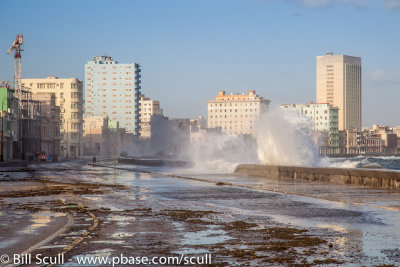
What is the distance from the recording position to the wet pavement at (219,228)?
9.86 m

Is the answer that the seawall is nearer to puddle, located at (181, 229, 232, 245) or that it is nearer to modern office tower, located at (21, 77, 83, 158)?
puddle, located at (181, 229, 232, 245)

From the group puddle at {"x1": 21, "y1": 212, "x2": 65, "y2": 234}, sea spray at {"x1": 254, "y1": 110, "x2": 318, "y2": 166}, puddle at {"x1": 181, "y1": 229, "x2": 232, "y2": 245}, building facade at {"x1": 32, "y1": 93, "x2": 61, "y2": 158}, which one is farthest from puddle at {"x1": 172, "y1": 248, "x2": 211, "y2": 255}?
building facade at {"x1": 32, "y1": 93, "x2": 61, "y2": 158}

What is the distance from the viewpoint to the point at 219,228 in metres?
13.3

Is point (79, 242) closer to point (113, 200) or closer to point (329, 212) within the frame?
point (329, 212)

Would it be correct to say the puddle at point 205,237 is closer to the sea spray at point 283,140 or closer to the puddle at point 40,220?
the puddle at point 40,220

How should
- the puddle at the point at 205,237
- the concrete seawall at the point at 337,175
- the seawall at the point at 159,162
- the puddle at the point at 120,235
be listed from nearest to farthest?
1. the puddle at the point at 205,237
2. the puddle at the point at 120,235
3. the concrete seawall at the point at 337,175
4. the seawall at the point at 159,162

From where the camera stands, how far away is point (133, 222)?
14.4m

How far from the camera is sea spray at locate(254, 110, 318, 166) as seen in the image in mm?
64062

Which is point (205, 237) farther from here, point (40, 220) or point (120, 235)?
point (40, 220)

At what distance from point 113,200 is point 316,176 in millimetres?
16877

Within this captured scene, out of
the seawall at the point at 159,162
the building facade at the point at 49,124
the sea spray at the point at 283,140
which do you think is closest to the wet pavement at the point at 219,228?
the sea spray at the point at 283,140

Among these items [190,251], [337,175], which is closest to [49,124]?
[337,175]

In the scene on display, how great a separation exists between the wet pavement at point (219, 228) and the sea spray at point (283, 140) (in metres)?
41.6

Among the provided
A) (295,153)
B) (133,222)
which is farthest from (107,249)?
(295,153)
